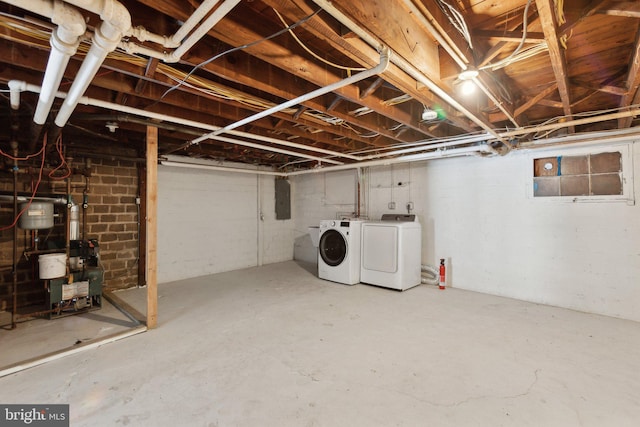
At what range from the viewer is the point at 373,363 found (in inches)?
84.6

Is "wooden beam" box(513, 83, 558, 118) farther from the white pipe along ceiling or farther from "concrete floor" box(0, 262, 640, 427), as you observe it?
"concrete floor" box(0, 262, 640, 427)

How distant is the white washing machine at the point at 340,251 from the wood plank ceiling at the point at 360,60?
169 centimetres

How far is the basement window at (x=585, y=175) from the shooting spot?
3.06 m

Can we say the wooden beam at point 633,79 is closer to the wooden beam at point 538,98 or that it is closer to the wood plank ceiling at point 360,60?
the wood plank ceiling at point 360,60

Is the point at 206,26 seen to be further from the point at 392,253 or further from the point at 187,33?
the point at 392,253

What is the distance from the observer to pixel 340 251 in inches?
177

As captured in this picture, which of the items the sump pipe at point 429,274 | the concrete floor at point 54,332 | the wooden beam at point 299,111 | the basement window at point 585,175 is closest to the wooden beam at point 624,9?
the wooden beam at point 299,111

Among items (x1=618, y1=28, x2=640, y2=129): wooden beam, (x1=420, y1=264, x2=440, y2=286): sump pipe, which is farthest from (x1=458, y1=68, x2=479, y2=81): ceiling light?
(x1=420, y1=264, x2=440, y2=286): sump pipe

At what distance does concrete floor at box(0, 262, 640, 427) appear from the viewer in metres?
1.64

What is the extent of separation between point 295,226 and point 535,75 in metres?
4.97

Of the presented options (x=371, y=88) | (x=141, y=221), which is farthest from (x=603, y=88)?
(x=141, y=221)

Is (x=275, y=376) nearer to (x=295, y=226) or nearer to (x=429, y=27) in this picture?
(x=429, y=27)

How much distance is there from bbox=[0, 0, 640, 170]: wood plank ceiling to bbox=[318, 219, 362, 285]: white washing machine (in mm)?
1686

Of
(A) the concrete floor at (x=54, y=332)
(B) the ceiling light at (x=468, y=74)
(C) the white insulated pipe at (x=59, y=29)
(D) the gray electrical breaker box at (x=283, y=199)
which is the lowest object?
(A) the concrete floor at (x=54, y=332)
